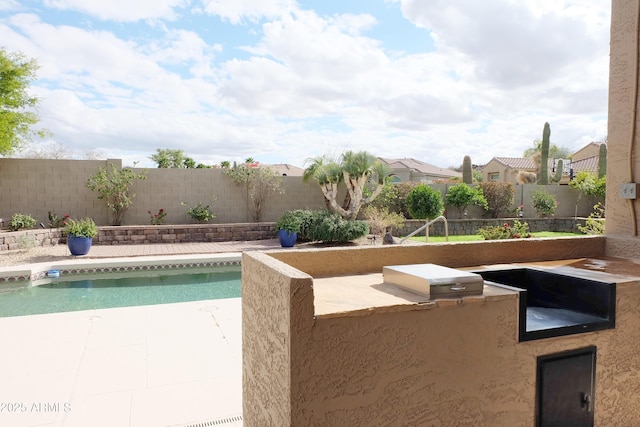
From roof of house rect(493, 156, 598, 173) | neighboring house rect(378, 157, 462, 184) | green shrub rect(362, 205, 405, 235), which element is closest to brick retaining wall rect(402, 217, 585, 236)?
green shrub rect(362, 205, 405, 235)

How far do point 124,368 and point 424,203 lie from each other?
12.0 metres

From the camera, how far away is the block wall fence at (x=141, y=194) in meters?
12.6

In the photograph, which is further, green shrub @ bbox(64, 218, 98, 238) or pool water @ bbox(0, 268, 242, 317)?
green shrub @ bbox(64, 218, 98, 238)

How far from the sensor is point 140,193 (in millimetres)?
13547

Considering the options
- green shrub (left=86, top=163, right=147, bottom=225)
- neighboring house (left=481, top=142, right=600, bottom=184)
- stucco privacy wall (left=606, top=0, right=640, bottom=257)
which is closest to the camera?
stucco privacy wall (left=606, top=0, right=640, bottom=257)

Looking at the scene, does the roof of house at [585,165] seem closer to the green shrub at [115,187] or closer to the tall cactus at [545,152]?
the tall cactus at [545,152]

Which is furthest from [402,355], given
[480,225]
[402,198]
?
[480,225]

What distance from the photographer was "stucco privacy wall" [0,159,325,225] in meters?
12.6

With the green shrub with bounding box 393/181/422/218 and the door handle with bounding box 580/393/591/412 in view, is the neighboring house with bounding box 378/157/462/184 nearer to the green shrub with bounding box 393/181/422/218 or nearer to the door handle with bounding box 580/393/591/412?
the green shrub with bounding box 393/181/422/218

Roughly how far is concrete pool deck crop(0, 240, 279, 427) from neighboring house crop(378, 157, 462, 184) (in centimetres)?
3244

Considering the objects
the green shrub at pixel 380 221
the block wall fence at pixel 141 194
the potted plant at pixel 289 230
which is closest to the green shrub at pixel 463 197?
the green shrub at pixel 380 221

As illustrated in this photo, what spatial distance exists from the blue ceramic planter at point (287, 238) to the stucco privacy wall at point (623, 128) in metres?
8.90

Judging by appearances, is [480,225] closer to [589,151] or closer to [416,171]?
[589,151]

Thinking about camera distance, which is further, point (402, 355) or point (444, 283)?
point (444, 283)
